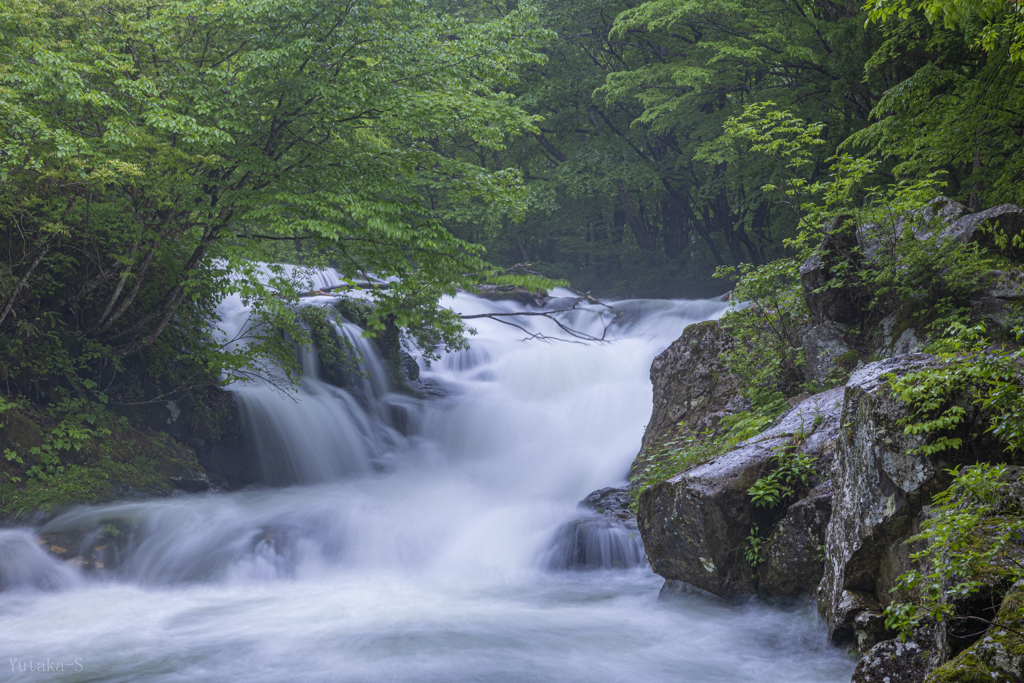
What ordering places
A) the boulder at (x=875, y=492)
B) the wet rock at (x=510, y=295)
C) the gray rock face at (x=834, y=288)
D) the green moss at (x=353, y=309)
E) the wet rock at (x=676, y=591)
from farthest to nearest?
the wet rock at (x=510, y=295) → the green moss at (x=353, y=309) → the gray rock face at (x=834, y=288) → the wet rock at (x=676, y=591) → the boulder at (x=875, y=492)

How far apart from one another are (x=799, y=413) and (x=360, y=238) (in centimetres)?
557

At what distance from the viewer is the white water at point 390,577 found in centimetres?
539

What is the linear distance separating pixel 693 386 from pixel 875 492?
16.2ft

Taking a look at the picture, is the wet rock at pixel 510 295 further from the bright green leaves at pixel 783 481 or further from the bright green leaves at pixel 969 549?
the bright green leaves at pixel 969 549

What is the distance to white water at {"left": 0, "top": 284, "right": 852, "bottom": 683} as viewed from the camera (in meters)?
5.39

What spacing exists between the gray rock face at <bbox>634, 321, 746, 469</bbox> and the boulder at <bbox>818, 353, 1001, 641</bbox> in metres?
3.64

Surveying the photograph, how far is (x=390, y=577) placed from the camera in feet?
26.5

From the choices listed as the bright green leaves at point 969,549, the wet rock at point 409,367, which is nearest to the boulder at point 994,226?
the bright green leaves at point 969,549

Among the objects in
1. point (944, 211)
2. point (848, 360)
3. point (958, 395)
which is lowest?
point (958, 395)

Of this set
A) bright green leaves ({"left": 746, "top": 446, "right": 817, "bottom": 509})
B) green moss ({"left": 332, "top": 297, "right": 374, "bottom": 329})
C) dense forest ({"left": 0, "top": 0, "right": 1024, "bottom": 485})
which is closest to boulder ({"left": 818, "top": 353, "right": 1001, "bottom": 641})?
bright green leaves ({"left": 746, "top": 446, "right": 817, "bottom": 509})

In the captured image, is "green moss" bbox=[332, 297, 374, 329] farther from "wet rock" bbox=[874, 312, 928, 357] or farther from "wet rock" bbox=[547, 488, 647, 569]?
"wet rock" bbox=[874, 312, 928, 357]

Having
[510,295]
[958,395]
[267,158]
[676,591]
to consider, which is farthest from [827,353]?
[510,295]

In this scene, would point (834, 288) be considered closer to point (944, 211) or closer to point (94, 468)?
point (944, 211)

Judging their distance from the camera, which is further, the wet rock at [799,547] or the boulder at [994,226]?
the boulder at [994,226]
